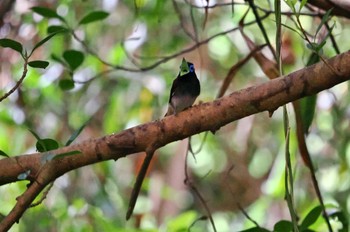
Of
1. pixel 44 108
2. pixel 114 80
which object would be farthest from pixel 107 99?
pixel 44 108

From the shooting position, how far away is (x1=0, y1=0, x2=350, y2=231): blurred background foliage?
2363mm

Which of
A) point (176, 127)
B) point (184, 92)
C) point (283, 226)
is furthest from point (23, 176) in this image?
point (283, 226)

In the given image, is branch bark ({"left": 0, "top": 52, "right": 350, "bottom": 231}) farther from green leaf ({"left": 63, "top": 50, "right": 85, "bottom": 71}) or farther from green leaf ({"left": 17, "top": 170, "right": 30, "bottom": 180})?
green leaf ({"left": 63, "top": 50, "right": 85, "bottom": 71})

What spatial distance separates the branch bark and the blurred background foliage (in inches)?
28.9

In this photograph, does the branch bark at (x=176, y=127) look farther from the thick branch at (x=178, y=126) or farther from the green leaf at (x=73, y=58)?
the green leaf at (x=73, y=58)

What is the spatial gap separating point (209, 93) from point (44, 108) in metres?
0.81

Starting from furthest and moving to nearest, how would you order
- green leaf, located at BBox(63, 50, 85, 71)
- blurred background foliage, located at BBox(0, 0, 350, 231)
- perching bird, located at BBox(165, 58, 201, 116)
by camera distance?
blurred background foliage, located at BBox(0, 0, 350, 231)
green leaf, located at BBox(63, 50, 85, 71)
perching bird, located at BBox(165, 58, 201, 116)

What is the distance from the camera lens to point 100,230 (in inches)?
87.4

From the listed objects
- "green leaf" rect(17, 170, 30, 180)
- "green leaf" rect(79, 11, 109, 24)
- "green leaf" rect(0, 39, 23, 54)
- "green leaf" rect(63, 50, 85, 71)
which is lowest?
"green leaf" rect(17, 170, 30, 180)

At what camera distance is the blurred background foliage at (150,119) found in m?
2.36

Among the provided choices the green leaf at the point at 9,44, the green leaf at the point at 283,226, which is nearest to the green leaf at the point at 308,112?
the green leaf at the point at 283,226

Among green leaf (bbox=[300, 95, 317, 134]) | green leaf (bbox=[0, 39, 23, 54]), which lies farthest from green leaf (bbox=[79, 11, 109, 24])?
green leaf (bbox=[0, 39, 23, 54])

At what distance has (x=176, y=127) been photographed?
3.76 ft

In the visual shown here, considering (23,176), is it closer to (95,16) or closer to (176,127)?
(176,127)
